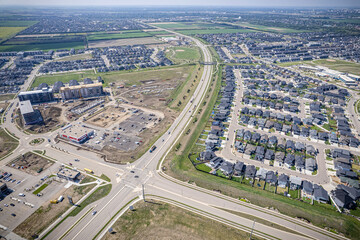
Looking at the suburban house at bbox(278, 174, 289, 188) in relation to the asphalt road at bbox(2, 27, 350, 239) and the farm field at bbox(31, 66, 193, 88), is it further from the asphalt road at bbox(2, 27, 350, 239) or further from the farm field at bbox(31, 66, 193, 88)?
the farm field at bbox(31, 66, 193, 88)

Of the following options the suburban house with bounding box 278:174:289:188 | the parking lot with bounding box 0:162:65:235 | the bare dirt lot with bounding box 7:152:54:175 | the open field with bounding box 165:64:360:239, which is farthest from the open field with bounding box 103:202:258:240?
→ the bare dirt lot with bounding box 7:152:54:175

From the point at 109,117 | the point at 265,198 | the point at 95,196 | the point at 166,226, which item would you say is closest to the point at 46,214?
Answer: the point at 95,196

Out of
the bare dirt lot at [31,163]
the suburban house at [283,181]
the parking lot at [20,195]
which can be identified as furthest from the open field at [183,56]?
the parking lot at [20,195]

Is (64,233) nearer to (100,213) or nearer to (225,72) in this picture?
(100,213)

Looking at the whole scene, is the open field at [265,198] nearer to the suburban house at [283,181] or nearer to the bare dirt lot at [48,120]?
the suburban house at [283,181]

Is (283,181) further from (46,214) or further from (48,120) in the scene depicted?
(48,120)

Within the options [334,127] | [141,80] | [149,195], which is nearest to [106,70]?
[141,80]
